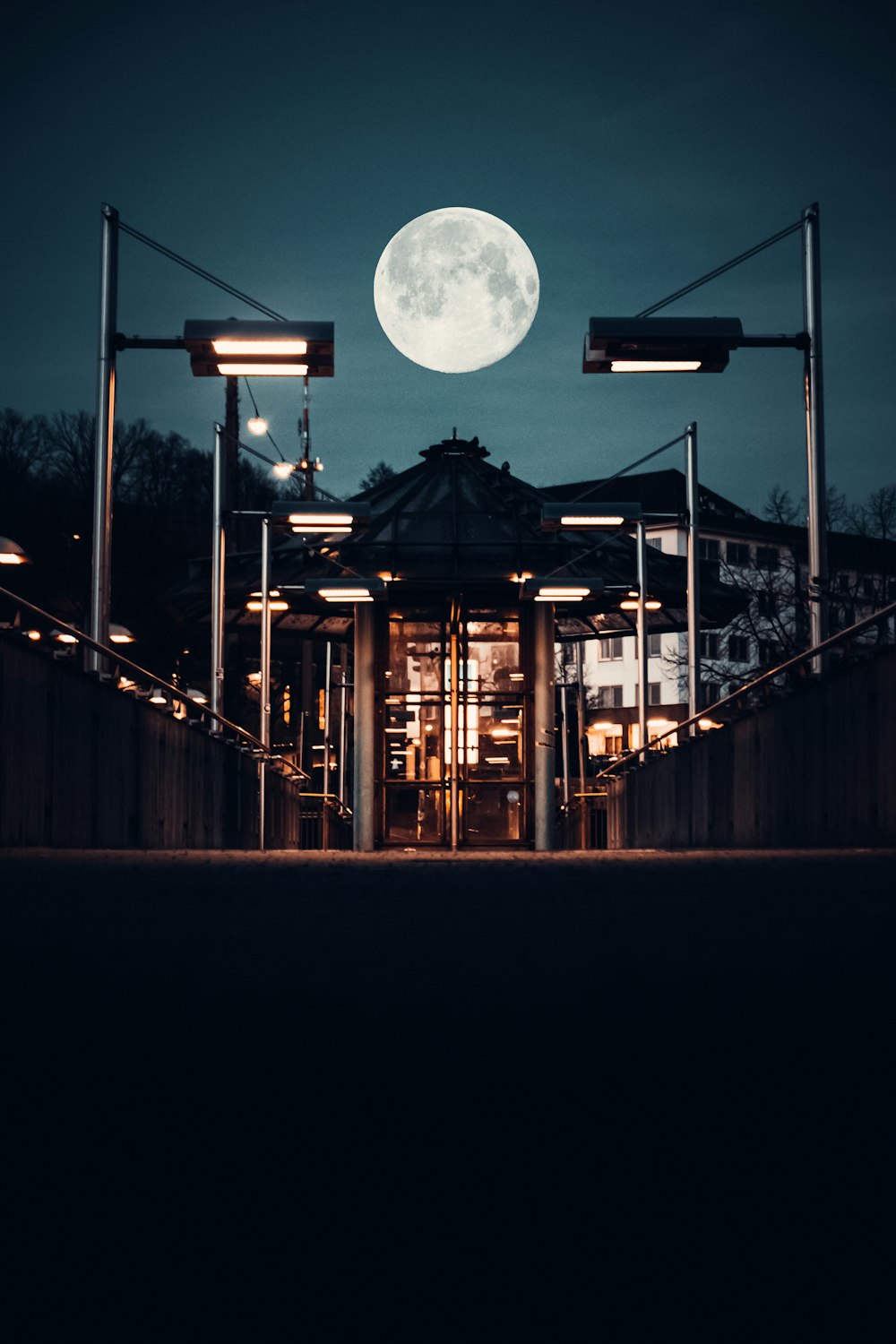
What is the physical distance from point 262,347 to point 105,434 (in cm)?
195

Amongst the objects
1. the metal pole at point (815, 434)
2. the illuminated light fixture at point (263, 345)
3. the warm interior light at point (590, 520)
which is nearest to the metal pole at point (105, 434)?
the illuminated light fixture at point (263, 345)

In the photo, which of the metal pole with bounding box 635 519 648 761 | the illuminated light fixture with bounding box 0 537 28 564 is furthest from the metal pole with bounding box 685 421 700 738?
the illuminated light fixture with bounding box 0 537 28 564

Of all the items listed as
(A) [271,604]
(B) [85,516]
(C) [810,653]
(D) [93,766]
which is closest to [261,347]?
(D) [93,766]

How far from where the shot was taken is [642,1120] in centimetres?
323

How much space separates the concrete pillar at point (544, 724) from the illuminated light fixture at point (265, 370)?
19.5 meters

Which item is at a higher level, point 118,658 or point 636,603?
point 636,603

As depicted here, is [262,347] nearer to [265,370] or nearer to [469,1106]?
[265,370]

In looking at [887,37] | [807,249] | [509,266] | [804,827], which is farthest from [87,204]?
[509,266]

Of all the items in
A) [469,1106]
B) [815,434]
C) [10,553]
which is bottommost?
[469,1106]

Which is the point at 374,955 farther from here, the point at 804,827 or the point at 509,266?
the point at 509,266

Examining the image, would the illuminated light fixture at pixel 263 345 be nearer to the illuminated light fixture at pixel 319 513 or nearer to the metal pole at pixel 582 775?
the illuminated light fixture at pixel 319 513

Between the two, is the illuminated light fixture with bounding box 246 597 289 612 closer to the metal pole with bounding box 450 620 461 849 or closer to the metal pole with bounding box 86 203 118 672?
the metal pole with bounding box 450 620 461 849

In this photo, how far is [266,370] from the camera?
16312 millimetres

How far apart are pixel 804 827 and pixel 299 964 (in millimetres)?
10273
